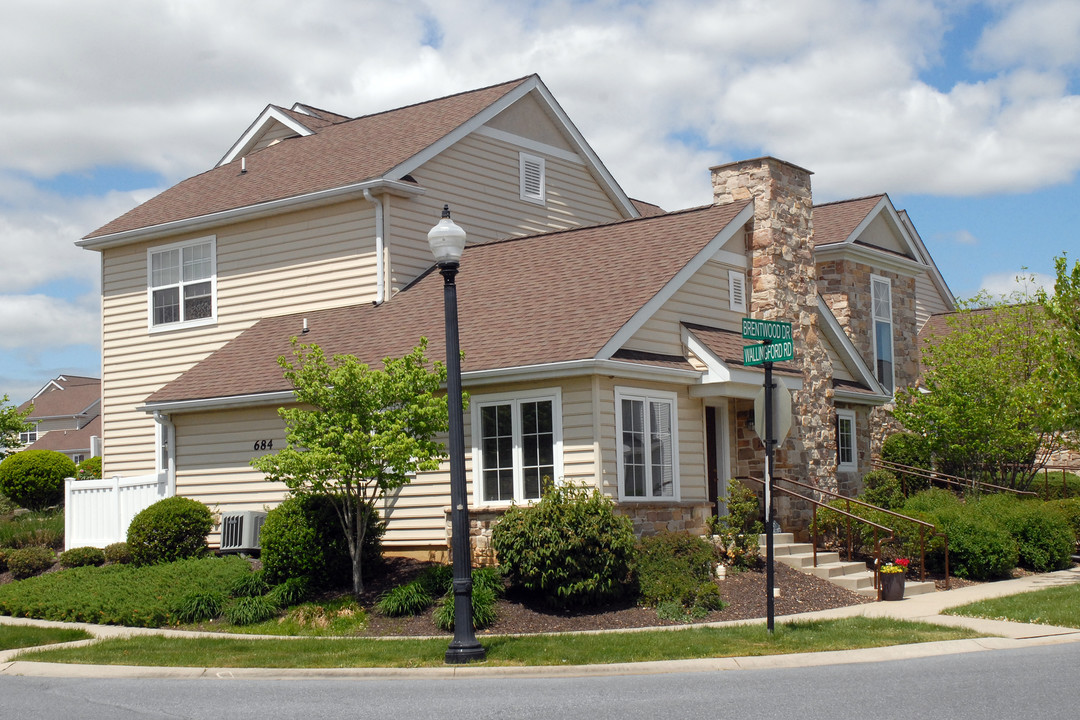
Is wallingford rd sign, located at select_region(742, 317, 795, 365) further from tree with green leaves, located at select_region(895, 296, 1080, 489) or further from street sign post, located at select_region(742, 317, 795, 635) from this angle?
tree with green leaves, located at select_region(895, 296, 1080, 489)

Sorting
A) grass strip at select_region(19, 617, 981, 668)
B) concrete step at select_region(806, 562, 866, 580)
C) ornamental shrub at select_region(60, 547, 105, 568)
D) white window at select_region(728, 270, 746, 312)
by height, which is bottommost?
grass strip at select_region(19, 617, 981, 668)

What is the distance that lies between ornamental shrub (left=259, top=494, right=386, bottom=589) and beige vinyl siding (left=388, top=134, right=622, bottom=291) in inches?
238

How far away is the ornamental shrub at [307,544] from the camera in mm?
16406

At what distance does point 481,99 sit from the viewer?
80.5ft

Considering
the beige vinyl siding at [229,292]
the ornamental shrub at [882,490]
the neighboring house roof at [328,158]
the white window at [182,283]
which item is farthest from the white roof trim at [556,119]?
the ornamental shrub at [882,490]

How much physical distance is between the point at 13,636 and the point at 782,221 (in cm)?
1360

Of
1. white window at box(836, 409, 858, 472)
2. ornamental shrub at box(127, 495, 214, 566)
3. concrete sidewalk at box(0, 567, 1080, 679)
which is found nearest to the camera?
concrete sidewalk at box(0, 567, 1080, 679)

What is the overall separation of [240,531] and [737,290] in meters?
9.29

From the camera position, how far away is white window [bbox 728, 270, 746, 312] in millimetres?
19578

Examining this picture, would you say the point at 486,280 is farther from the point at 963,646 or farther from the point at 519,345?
the point at 963,646

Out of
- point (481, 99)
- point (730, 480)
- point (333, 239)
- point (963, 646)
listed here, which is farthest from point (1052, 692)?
point (481, 99)

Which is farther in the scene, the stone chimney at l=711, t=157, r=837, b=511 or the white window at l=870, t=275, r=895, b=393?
the white window at l=870, t=275, r=895, b=393

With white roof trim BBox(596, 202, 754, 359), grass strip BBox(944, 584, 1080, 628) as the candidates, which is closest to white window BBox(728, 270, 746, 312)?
white roof trim BBox(596, 202, 754, 359)

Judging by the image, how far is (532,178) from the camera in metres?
25.1
